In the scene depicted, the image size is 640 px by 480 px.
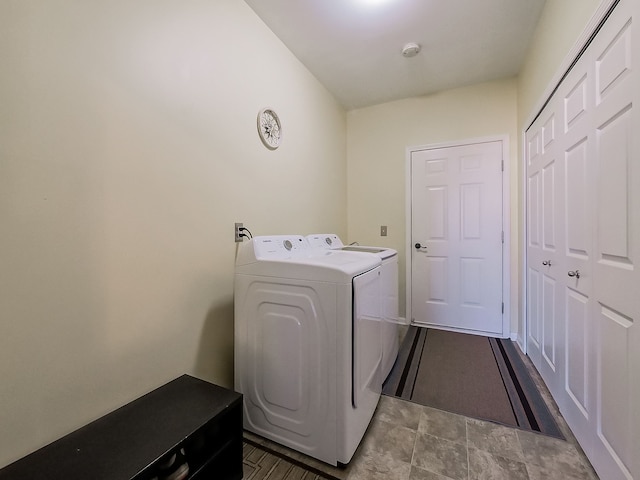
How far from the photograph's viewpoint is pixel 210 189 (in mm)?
1484

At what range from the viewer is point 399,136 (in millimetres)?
3021

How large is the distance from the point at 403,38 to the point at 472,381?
2.57 meters

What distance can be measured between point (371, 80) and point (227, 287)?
7.74 ft

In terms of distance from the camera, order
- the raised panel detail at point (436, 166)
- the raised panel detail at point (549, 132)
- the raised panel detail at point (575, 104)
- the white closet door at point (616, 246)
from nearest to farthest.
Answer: the white closet door at point (616, 246)
the raised panel detail at point (575, 104)
the raised panel detail at point (549, 132)
the raised panel detail at point (436, 166)

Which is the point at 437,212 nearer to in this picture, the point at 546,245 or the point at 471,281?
the point at 471,281

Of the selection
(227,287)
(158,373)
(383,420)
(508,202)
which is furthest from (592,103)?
(158,373)

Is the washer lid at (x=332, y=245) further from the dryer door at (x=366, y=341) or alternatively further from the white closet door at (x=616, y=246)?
the white closet door at (x=616, y=246)

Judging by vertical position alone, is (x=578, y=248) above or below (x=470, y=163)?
below

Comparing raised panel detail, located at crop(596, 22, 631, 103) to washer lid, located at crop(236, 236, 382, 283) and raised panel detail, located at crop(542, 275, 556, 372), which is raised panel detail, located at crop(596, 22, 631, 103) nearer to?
raised panel detail, located at crop(542, 275, 556, 372)

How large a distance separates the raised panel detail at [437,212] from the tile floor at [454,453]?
5.65ft

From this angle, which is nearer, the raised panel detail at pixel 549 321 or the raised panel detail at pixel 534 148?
the raised panel detail at pixel 549 321

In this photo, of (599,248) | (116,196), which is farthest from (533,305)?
(116,196)

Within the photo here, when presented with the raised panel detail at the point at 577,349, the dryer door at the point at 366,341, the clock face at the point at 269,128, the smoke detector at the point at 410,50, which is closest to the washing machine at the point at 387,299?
the dryer door at the point at 366,341

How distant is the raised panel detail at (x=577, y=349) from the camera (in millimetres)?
1228
